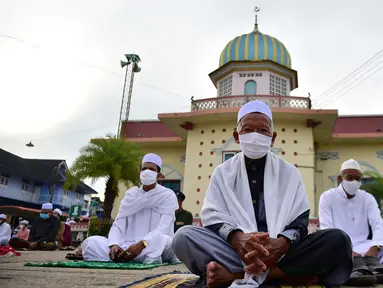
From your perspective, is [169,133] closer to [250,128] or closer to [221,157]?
[221,157]

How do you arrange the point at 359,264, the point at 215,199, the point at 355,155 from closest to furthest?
1. the point at 215,199
2. the point at 359,264
3. the point at 355,155

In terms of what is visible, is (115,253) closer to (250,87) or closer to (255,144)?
(255,144)

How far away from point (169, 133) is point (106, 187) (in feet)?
14.3

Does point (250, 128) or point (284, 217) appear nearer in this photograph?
point (284, 217)

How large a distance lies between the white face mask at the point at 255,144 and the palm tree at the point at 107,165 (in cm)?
1014

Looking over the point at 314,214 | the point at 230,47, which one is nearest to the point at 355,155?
the point at 314,214

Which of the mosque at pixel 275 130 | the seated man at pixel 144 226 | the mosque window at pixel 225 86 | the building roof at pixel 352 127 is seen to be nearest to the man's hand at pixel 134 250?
the seated man at pixel 144 226

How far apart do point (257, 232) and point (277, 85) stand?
13.5 meters

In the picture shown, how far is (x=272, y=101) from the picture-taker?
1353 cm

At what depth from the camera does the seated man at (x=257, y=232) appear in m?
2.07

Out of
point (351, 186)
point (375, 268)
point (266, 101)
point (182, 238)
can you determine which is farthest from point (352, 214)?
point (266, 101)

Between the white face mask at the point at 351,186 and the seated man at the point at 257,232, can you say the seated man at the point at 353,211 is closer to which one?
the white face mask at the point at 351,186

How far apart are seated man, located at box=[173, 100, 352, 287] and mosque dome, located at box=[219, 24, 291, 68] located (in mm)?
12796

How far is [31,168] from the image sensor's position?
32.1 m
